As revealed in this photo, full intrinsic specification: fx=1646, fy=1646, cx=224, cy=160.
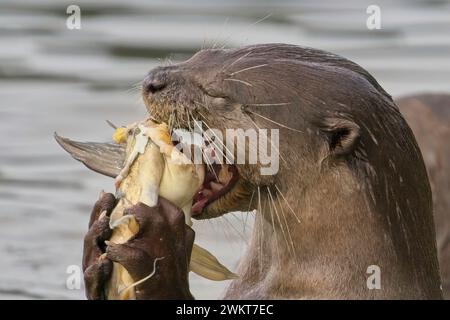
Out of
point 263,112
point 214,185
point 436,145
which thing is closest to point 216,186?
point 214,185

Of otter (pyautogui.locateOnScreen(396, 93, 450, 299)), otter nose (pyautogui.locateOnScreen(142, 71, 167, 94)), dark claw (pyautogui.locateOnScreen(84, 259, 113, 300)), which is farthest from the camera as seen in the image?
otter (pyautogui.locateOnScreen(396, 93, 450, 299))

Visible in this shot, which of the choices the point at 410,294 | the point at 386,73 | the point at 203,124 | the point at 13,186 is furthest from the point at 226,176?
the point at 386,73

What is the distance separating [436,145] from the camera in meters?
7.89

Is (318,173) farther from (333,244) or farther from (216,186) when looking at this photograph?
(216,186)

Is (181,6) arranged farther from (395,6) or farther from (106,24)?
(395,6)

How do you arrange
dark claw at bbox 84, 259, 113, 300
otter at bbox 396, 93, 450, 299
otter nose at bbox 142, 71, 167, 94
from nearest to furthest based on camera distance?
dark claw at bbox 84, 259, 113, 300
otter nose at bbox 142, 71, 167, 94
otter at bbox 396, 93, 450, 299

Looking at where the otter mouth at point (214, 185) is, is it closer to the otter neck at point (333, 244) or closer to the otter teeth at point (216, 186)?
the otter teeth at point (216, 186)

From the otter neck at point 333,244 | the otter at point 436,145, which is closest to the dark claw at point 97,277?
the otter neck at point 333,244

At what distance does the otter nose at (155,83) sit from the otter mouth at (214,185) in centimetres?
30

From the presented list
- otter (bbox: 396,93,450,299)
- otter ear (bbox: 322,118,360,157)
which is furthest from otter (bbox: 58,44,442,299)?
otter (bbox: 396,93,450,299)

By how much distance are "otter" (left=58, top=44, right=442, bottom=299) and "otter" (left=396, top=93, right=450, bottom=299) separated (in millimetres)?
2459

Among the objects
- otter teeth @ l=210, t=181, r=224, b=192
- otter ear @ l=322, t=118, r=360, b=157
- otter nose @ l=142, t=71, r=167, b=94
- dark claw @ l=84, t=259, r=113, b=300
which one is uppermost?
otter nose @ l=142, t=71, r=167, b=94

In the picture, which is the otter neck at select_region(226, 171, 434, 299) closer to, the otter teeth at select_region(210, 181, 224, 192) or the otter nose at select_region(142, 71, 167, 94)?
the otter teeth at select_region(210, 181, 224, 192)

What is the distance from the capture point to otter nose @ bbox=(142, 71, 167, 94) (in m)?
5.27
